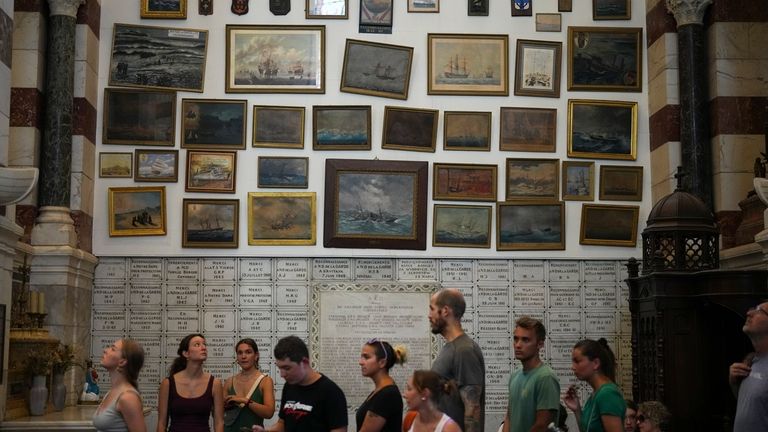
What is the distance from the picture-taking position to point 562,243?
44.0 feet

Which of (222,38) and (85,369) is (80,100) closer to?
(222,38)

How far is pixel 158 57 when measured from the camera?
1355cm

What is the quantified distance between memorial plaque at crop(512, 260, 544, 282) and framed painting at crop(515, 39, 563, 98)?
2.36 m

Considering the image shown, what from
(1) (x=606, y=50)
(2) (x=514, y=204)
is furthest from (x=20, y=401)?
(1) (x=606, y=50)

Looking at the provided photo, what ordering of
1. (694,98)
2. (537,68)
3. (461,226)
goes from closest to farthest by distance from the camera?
1. (694,98)
2. (461,226)
3. (537,68)

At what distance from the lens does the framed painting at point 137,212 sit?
13188 mm

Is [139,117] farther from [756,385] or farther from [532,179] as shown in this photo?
[756,385]

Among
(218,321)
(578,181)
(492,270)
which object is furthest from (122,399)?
(578,181)

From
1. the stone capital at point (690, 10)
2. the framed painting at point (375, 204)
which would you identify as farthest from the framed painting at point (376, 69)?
the stone capital at point (690, 10)

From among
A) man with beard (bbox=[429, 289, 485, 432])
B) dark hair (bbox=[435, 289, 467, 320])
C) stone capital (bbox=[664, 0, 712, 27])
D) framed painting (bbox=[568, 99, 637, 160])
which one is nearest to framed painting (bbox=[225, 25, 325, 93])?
framed painting (bbox=[568, 99, 637, 160])

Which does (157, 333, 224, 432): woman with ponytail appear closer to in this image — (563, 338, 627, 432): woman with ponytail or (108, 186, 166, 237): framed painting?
(563, 338, 627, 432): woman with ponytail

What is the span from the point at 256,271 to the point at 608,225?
4.79 m

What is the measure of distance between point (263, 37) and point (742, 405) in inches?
363

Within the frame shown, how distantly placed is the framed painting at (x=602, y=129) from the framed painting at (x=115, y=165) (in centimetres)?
598
